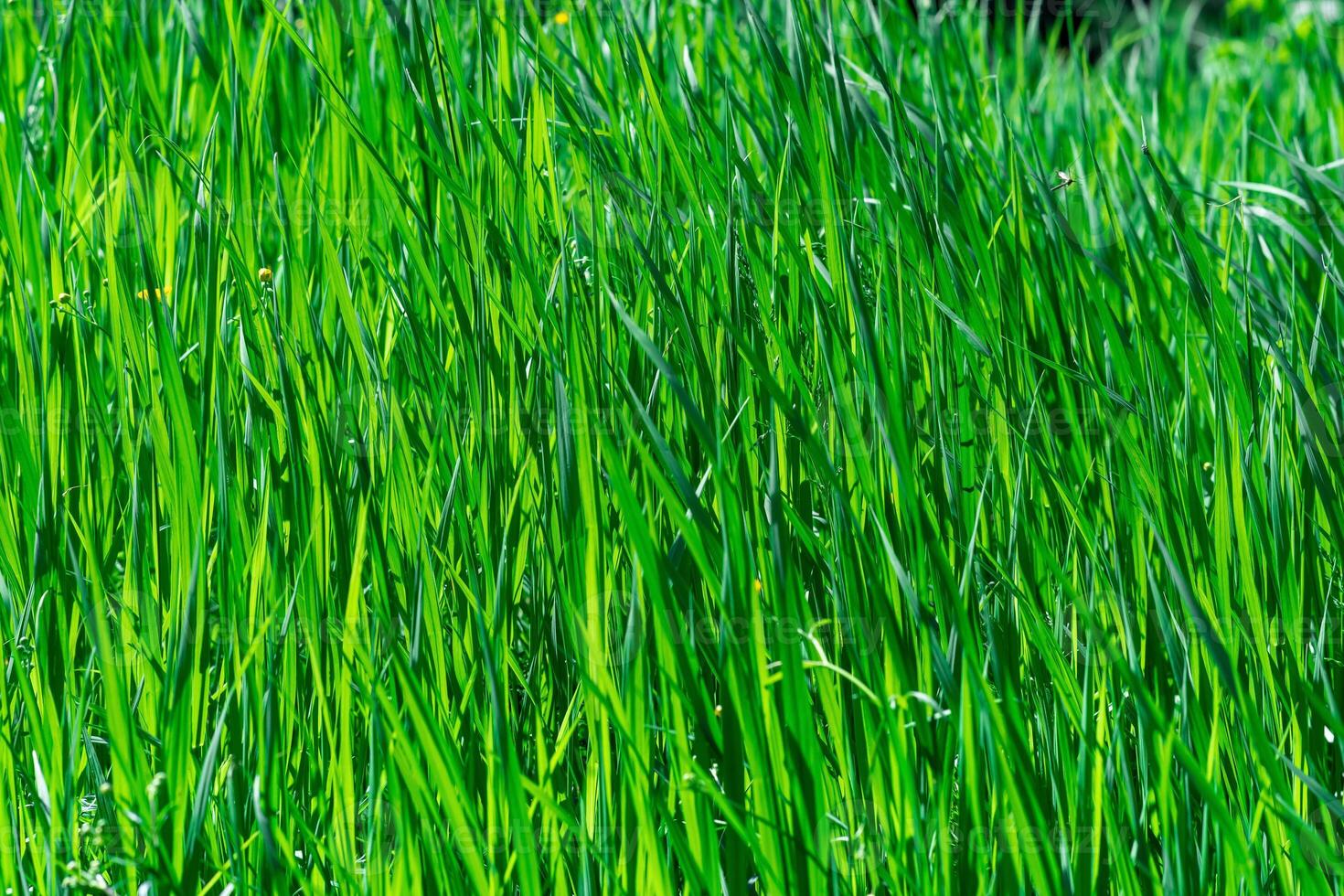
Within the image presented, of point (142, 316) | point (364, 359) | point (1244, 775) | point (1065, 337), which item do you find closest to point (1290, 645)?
point (1244, 775)

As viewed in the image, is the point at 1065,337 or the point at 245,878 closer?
the point at 245,878

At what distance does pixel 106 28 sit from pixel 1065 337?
4.76ft

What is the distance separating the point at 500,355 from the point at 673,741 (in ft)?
1.49

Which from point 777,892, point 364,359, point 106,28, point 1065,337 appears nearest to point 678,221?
point 364,359

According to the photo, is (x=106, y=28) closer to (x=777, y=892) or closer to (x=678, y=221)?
(x=678, y=221)

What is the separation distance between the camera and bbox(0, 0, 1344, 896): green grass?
853mm

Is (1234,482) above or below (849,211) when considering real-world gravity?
below

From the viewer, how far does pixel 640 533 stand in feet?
2.61

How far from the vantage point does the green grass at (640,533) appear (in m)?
0.85

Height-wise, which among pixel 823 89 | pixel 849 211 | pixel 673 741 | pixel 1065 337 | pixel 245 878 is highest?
pixel 823 89

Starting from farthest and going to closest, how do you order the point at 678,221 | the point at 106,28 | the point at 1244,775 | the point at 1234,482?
1. the point at 106,28
2. the point at 678,221
3. the point at 1234,482
4. the point at 1244,775

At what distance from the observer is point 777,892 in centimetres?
82

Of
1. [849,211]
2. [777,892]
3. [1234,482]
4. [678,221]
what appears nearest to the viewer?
[777,892]

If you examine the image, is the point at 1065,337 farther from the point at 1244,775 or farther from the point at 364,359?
the point at 364,359
